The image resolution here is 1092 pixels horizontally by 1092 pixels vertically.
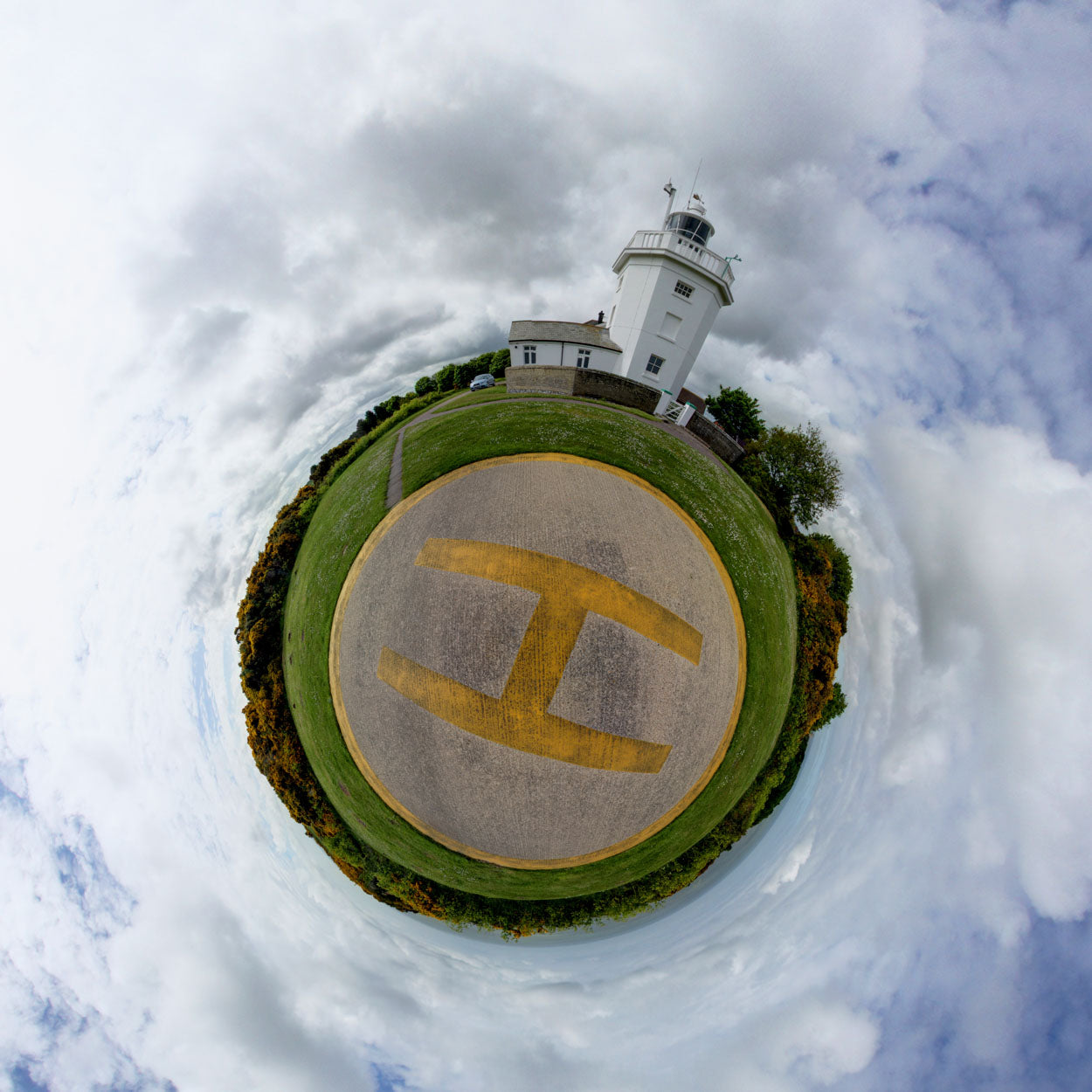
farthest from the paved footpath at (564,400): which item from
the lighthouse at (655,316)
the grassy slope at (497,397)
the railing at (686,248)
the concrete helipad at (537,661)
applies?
the railing at (686,248)

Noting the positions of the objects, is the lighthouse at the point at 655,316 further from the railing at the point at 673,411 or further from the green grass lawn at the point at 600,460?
Result: the green grass lawn at the point at 600,460

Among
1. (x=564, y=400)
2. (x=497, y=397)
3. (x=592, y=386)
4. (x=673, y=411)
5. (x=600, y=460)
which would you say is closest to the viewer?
(x=600, y=460)

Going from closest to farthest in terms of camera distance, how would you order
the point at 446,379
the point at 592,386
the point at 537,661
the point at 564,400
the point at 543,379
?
the point at 537,661 < the point at 564,400 < the point at 592,386 < the point at 543,379 < the point at 446,379

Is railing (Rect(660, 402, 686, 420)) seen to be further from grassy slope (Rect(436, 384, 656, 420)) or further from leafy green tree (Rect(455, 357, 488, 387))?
leafy green tree (Rect(455, 357, 488, 387))

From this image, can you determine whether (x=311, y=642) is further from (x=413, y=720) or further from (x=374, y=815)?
(x=374, y=815)

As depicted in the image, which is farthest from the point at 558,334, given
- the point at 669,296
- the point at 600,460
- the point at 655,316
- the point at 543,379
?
the point at 600,460

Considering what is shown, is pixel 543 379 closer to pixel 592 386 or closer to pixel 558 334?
pixel 592 386

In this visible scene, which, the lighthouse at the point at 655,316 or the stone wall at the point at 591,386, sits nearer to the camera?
the stone wall at the point at 591,386
